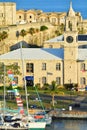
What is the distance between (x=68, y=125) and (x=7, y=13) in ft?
149

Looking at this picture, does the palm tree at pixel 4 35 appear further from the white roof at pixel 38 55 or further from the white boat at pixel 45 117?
the white boat at pixel 45 117

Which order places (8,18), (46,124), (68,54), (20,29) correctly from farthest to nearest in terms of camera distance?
(8,18)
(20,29)
(68,54)
(46,124)

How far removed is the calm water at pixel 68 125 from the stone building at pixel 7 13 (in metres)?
43.8

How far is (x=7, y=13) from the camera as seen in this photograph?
96.2 metres

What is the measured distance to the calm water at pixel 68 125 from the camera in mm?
51875

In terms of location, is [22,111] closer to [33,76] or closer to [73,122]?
[73,122]

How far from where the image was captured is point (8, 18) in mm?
96812

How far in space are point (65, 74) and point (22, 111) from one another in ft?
51.5

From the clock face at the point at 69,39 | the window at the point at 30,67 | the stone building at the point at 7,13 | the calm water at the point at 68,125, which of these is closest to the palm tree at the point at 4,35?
the stone building at the point at 7,13

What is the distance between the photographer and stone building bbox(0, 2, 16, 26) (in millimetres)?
96062

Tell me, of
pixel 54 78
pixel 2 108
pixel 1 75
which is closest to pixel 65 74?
pixel 54 78

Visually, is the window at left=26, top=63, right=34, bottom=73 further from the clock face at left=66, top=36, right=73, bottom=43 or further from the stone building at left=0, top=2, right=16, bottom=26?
the stone building at left=0, top=2, right=16, bottom=26

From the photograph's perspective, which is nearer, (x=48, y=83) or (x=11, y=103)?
(x=11, y=103)

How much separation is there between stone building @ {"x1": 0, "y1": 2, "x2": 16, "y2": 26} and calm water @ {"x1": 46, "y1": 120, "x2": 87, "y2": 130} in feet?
144
